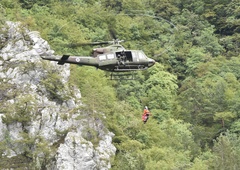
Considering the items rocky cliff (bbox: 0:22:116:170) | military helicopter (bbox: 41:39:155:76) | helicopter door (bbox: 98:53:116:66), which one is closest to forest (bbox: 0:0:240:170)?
rocky cliff (bbox: 0:22:116:170)

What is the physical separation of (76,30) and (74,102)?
1594 cm

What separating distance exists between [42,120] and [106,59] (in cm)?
1561

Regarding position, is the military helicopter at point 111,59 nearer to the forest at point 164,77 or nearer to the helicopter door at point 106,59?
the helicopter door at point 106,59

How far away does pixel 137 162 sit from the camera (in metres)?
35.8

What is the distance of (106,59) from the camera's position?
23.5 metres

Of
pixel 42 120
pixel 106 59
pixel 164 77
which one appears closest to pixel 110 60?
pixel 106 59

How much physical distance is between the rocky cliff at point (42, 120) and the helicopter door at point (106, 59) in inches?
553

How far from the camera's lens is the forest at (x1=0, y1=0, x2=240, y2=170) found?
40812mm

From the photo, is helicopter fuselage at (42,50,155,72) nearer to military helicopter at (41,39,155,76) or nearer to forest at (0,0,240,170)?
military helicopter at (41,39,155,76)

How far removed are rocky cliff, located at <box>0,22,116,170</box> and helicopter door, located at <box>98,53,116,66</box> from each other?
14.0m

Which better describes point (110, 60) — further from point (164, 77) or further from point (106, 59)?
point (164, 77)

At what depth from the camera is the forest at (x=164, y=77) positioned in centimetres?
4081

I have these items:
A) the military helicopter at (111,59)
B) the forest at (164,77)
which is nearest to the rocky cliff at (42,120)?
the forest at (164,77)

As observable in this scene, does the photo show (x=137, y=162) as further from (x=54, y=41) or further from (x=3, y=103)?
(x=54, y=41)
